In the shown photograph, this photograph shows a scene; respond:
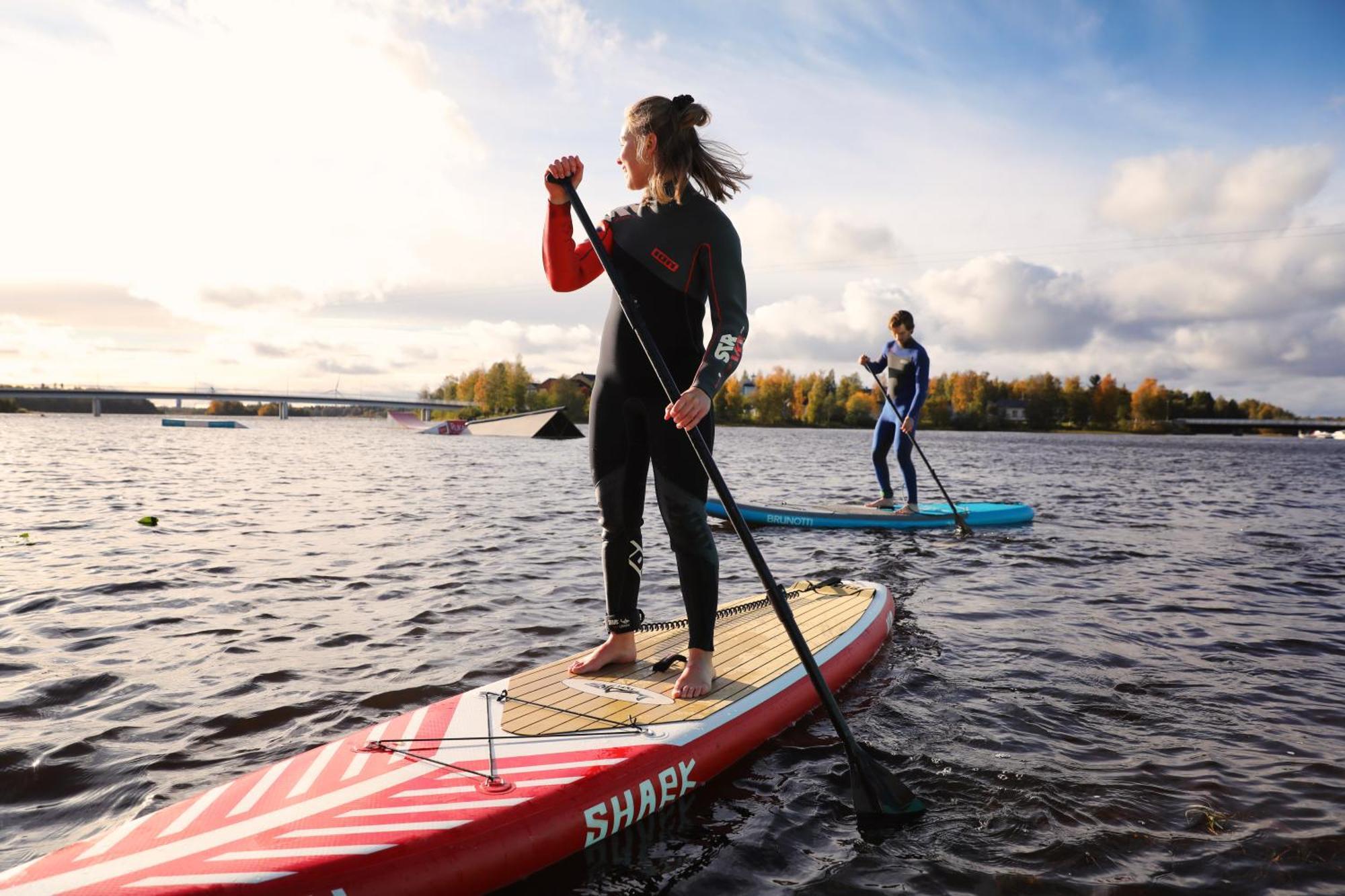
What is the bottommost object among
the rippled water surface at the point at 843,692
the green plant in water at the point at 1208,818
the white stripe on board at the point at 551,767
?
the green plant in water at the point at 1208,818

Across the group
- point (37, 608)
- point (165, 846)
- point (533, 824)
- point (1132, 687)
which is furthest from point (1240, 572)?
point (37, 608)

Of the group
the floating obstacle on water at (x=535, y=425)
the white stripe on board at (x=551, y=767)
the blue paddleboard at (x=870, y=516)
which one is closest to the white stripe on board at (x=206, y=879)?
the white stripe on board at (x=551, y=767)

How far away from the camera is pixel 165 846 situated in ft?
8.08

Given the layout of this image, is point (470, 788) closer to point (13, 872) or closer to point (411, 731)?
point (411, 731)

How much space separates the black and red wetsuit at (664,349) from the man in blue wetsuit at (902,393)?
8.26 m

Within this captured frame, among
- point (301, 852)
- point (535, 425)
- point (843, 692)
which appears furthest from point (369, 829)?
point (535, 425)

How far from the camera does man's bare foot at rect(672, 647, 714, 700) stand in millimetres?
4074

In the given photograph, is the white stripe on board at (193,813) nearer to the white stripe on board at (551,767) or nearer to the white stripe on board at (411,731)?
the white stripe on board at (411,731)

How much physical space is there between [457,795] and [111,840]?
1066 mm

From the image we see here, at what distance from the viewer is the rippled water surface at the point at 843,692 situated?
11.0 feet

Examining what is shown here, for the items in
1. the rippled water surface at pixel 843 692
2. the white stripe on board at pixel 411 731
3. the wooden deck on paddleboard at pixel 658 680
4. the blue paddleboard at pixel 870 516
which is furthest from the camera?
the blue paddleboard at pixel 870 516

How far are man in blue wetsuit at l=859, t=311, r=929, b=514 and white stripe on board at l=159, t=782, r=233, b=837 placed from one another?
10441 millimetres

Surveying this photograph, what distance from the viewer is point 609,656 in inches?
176

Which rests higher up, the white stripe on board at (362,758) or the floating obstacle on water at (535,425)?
the floating obstacle on water at (535,425)
